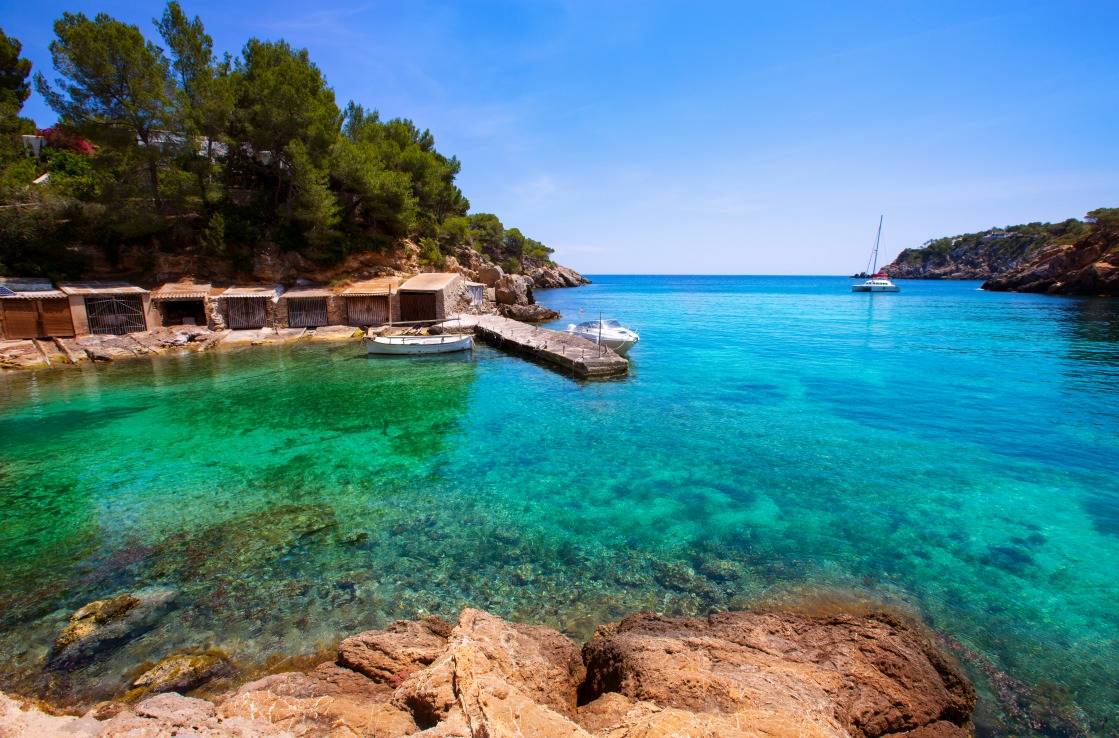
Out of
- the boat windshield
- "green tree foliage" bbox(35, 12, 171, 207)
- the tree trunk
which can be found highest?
"green tree foliage" bbox(35, 12, 171, 207)

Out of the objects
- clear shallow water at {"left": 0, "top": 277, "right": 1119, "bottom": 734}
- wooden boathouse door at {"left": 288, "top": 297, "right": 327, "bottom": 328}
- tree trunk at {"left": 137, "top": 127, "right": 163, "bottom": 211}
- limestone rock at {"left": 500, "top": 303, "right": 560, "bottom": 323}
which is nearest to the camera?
clear shallow water at {"left": 0, "top": 277, "right": 1119, "bottom": 734}

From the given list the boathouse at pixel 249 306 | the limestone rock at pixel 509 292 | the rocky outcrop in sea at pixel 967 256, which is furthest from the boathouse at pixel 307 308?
the rocky outcrop in sea at pixel 967 256

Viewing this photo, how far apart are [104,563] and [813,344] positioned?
119 ft

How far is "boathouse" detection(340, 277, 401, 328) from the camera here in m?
32.8

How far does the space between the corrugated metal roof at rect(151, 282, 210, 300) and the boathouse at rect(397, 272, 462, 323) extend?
37.5 ft

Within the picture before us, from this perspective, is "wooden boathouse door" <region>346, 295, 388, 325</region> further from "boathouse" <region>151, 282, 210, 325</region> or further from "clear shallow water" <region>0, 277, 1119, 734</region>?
"clear shallow water" <region>0, 277, 1119, 734</region>

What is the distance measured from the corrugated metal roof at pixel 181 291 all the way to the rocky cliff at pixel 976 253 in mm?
133306

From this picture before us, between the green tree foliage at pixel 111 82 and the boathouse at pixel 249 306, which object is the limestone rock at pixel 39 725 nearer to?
the boathouse at pixel 249 306

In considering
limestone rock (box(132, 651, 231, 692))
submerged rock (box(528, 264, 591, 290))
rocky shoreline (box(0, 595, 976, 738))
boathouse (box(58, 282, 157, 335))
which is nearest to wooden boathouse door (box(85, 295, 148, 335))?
boathouse (box(58, 282, 157, 335))

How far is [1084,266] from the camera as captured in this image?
6419cm

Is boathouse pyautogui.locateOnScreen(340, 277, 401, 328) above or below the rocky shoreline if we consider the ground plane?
above

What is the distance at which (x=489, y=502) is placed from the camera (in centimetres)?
1070

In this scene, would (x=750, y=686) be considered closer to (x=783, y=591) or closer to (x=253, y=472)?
(x=783, y=591)

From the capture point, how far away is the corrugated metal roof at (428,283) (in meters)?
31.8
